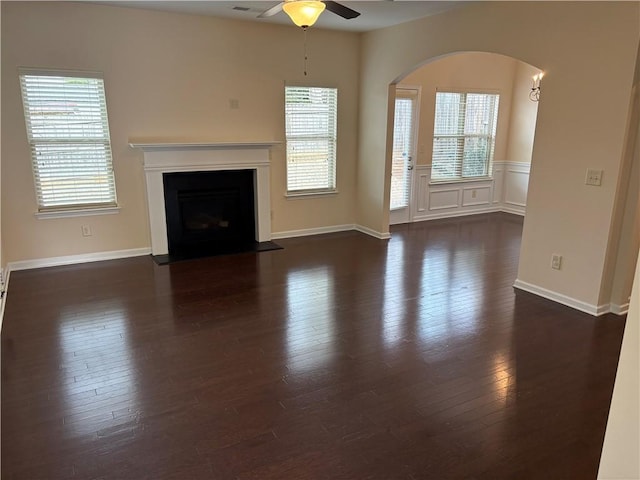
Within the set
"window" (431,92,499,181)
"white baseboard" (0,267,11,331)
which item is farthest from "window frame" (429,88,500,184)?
"white baseboard" (0,267,11,331)

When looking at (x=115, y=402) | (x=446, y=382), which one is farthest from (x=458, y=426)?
(x=115, y=402)

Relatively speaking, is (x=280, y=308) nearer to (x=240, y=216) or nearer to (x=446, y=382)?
(x=446, y=382)

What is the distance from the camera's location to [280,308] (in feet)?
13.3

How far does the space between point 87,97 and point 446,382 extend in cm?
450

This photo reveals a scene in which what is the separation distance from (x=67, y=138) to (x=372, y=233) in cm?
394

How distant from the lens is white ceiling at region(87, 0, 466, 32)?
4645 millimetres

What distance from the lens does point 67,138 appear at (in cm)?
491

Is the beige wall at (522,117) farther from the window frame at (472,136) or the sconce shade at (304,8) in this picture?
the sconce shade at (304,8)

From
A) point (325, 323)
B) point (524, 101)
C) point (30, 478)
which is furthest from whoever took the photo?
point (524, 101)

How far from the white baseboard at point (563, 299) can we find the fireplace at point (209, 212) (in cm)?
321

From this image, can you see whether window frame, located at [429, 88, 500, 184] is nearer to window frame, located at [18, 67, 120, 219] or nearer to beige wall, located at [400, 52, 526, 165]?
beige wall, located at [400, 52, 526, 165]

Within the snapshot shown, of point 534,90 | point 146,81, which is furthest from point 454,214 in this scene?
point 146,81

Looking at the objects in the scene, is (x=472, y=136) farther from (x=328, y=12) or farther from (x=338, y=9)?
(x=338, y=9)

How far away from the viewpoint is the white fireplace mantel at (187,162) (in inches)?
209
